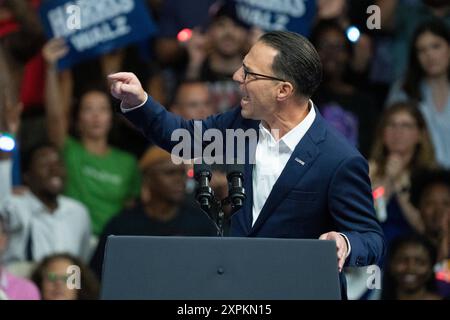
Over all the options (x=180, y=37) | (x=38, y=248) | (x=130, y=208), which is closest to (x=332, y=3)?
(x=180, y=37)

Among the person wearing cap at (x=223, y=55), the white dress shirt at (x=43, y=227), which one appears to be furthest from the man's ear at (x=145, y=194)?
the person wearing cap at (x=223, y=55)

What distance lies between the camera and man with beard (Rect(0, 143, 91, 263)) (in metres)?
6.88

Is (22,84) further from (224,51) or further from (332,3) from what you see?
(332,3)

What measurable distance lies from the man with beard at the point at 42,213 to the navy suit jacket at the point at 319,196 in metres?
2.70

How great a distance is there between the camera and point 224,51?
24.6ft

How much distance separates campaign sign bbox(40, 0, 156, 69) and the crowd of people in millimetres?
83

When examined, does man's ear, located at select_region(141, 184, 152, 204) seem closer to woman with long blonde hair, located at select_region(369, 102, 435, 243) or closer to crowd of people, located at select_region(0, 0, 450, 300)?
crowd of people, located at select_region(0, 0, 450, 300)

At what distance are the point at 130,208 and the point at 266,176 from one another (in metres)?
2.70

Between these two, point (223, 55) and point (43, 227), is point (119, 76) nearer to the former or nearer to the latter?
point (43, 227)

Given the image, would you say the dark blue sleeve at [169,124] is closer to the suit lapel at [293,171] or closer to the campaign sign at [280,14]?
the suit lapel at [293,171]

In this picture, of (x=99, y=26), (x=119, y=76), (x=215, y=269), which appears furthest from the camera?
(x=99, y=26)

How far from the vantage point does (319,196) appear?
423 centimetres

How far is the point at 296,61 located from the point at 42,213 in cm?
313

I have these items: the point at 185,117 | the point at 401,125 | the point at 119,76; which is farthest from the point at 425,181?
the point at 119,76
